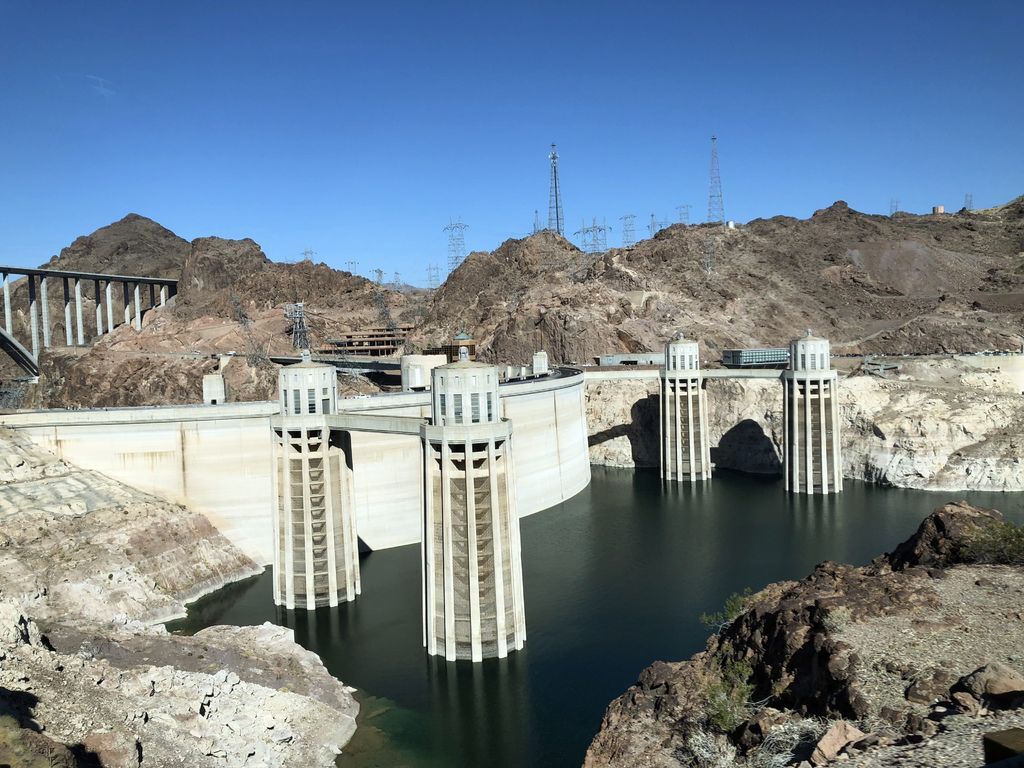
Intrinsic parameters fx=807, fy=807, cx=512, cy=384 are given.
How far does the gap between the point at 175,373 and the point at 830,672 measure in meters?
94.1

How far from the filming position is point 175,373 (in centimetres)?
9906

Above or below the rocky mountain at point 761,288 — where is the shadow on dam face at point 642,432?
below

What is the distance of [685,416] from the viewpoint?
76.2 m

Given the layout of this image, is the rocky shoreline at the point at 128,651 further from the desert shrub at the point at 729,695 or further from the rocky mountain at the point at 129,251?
the rocky mountain at the point at 129,251

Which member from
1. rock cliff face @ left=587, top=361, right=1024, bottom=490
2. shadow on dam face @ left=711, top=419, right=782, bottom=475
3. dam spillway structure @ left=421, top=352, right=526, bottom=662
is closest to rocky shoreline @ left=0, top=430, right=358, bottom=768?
dam spillway structure @ left=421, top=352, right=526, bottom=662

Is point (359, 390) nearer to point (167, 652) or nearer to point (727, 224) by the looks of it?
point (167, 652)

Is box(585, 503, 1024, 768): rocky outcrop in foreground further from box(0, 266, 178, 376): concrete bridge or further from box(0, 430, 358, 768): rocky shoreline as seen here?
box(0, 266, 178, 376): concrete bridge

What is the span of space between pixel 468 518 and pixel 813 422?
43.6 m

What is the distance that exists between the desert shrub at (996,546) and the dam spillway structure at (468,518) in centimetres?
1727

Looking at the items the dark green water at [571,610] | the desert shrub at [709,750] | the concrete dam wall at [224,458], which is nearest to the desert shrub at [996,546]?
the desert shrub at [709,750]

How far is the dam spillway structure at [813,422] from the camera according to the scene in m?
67.3

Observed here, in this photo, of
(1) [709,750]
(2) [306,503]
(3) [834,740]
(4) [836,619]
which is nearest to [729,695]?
(1) [709,750]

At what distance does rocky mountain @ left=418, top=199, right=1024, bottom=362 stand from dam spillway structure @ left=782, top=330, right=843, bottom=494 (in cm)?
3232

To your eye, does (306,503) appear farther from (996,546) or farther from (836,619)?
(996,546)
